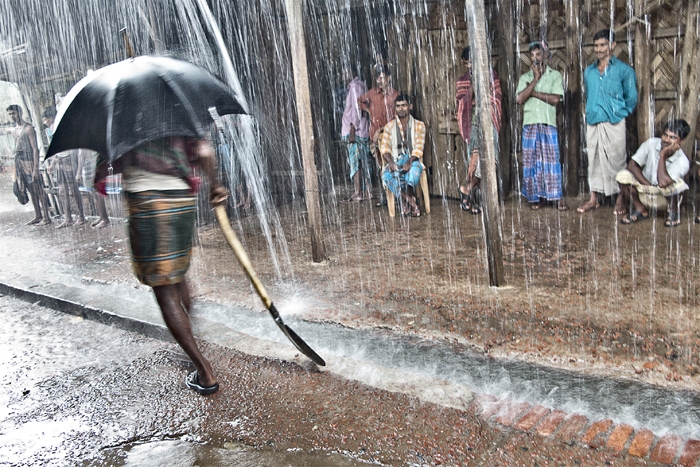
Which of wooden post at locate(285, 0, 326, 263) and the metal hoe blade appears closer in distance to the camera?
the metal hoe blade

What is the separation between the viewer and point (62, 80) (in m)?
11.9

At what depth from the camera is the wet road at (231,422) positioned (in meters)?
2.21

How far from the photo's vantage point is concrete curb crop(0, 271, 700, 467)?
2.11 meters

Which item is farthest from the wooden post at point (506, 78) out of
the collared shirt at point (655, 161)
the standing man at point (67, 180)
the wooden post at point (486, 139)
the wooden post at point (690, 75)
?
the standing man at point (67, 180)

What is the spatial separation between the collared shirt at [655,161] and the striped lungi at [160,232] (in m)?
5.16

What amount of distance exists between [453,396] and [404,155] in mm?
4680

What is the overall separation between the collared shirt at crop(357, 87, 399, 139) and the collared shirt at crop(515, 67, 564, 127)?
185cm

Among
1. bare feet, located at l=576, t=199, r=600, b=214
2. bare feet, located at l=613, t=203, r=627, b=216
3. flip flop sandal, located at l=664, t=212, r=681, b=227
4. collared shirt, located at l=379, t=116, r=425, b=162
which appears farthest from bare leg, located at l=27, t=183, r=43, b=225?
flip flop sandal, located at l=664, t=212, r=681, b=227

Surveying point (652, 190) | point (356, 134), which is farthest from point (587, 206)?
point (356, 134)

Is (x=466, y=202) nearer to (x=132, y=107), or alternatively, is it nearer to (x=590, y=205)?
(x=590, y=205)

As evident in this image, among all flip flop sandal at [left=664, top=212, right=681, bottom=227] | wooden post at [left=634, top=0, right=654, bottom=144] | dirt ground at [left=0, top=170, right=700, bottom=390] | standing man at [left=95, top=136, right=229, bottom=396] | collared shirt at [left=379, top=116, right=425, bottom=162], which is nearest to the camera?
standing man at [left=95, top=136, right=229, bottom=396]

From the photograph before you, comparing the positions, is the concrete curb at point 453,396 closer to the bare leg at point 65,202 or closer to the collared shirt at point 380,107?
the collared shirt at point 380,107

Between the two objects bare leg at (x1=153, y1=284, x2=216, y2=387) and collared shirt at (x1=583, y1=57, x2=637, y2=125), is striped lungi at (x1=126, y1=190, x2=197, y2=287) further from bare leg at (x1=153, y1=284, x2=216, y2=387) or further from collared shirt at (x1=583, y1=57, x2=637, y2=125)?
collared shirt at (x1=583, y1=57, x2=637, y2=125)

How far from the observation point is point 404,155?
6.82 meters
